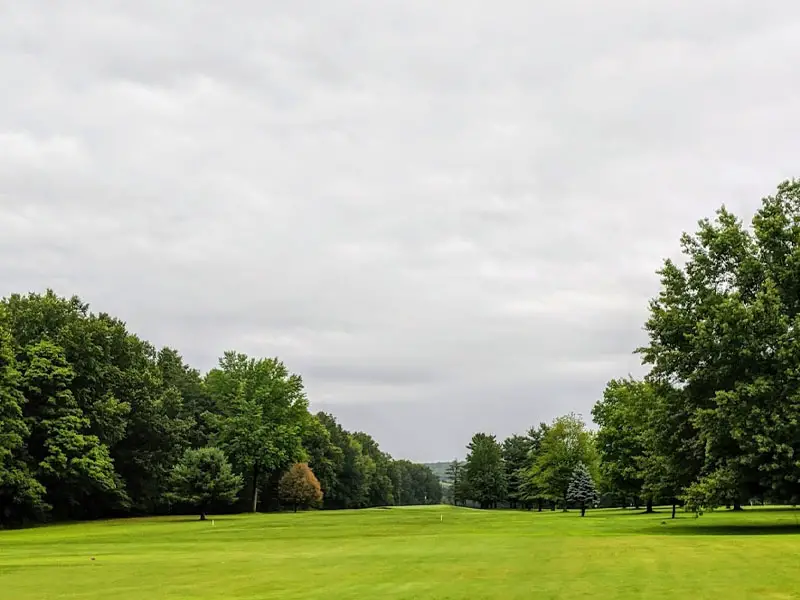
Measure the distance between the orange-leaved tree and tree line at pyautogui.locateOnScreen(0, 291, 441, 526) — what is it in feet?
0.62

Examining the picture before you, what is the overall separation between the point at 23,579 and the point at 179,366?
87547 millimetres

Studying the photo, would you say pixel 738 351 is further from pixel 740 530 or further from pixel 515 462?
pixel 515 462

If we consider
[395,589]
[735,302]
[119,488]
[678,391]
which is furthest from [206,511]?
[395,589]

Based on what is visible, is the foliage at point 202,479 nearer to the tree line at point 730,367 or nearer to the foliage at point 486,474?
the tree line at point 730,367

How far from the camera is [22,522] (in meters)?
63.7

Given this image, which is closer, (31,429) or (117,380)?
(31,429)

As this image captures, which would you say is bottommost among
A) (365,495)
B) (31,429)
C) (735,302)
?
(365,495)

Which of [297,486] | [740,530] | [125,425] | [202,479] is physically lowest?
[740,530]

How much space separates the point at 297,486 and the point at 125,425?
34.2 meters

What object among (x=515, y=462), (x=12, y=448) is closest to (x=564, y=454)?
(x=515, y=462)

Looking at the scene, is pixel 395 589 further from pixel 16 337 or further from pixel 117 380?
pixel 117 380

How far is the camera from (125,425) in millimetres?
75688

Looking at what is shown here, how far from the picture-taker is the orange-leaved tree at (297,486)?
10469cm

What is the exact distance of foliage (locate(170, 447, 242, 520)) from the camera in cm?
7094
